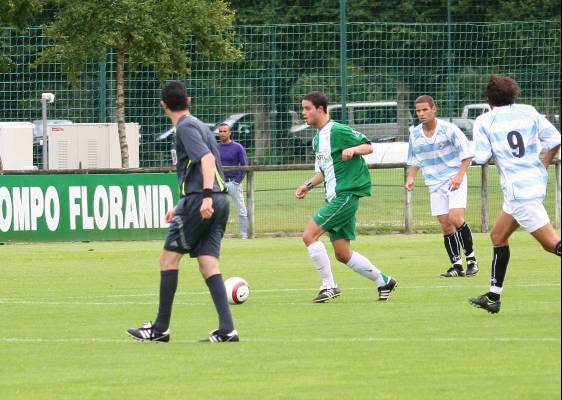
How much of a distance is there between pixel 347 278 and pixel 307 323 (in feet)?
17.0

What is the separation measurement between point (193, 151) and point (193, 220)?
0.52 metres

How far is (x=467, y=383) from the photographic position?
8.95 meters

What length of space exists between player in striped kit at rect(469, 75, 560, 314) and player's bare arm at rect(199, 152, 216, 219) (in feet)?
8.48

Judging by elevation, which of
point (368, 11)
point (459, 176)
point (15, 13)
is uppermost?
point (368, 11)

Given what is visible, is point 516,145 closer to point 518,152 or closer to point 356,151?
point 518,152

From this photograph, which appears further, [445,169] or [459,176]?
[445,169]

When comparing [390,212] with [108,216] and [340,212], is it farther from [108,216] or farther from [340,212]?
[340,212]

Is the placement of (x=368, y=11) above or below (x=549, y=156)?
above

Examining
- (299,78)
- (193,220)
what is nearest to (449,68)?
(299,78)

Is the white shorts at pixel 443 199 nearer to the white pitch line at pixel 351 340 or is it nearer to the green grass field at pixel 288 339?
the green grass field at pixel 288 339

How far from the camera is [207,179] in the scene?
10.7m

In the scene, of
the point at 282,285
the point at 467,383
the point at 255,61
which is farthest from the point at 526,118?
the point at 255,61

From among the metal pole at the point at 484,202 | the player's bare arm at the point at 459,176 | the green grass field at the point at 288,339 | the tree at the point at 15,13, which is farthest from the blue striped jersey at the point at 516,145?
the tree at the point at 15,13

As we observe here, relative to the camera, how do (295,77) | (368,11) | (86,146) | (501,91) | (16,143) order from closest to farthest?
(501,91)
(295,77)
(16,143)
(86,146)
(368,11)
